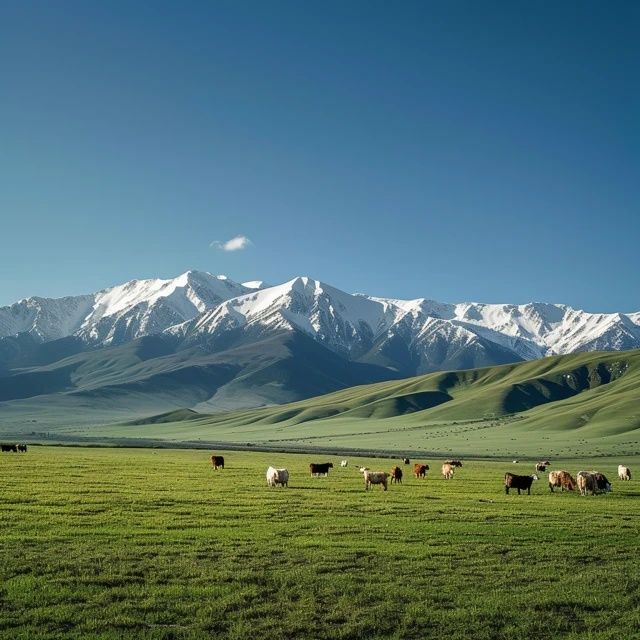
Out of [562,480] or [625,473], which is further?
[625,473]

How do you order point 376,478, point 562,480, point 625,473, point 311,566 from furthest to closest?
point 625,473, point 562,480, point 376,478, point 311,566

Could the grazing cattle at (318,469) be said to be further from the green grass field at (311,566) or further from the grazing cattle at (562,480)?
Result: the grazing cattle at (562,480)

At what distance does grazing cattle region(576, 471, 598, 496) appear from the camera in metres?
41.1

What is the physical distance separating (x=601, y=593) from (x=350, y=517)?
516 inches

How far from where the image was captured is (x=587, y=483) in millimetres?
41406

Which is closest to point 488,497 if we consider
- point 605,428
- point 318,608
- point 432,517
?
point 432,517

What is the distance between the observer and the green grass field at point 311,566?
14539mm

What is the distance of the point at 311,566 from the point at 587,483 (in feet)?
92.7

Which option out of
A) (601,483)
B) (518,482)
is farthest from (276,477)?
(601,483)

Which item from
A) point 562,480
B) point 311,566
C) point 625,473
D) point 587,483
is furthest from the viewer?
point 625,473

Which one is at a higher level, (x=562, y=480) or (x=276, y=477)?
(x=276, y=477)

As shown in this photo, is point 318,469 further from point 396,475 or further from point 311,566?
point 311,566

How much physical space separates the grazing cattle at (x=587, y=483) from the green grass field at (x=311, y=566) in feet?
18.1

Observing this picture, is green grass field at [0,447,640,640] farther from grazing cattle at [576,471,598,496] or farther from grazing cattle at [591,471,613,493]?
grazing cattle at [591,471,613,493]
